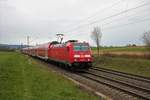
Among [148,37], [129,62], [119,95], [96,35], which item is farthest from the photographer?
[96,35]

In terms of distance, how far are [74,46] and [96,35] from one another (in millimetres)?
52551

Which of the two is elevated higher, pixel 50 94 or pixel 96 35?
pixel 96 35

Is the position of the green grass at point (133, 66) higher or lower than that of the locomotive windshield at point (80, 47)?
lower

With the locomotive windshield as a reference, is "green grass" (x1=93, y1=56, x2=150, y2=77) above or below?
below

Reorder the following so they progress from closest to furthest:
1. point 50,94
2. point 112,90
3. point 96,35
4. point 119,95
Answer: point 50,94, point 119,95, point 112,90, point 96,35

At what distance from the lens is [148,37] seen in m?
40.3

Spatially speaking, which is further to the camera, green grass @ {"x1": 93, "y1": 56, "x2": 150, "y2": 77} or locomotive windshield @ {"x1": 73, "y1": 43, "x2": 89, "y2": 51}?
locomotive windshield @ {"x1": 73, "y1": 43, "x2": 89, "y2": 51}

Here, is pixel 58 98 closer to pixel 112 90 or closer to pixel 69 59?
pixel 112 90

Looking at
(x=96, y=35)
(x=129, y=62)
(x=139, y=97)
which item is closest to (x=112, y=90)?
(x=139, y=97)

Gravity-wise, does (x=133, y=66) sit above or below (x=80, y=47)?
below

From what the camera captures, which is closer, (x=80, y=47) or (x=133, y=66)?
(x=80, y=47)

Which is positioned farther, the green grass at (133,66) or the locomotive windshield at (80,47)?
the locomotive windshield at (80,47)

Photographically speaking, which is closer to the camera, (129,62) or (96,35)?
(129,62)

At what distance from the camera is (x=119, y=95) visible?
14.9m
